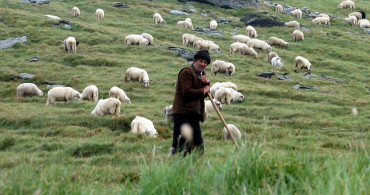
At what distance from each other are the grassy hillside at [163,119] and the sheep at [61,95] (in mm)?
444

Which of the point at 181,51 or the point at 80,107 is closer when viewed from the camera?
the point at 80,107

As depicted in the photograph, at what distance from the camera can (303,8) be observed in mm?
59875

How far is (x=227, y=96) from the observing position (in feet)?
64.5

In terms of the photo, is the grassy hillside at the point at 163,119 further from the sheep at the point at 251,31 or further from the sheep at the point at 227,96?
the sheep at the point at 251,31

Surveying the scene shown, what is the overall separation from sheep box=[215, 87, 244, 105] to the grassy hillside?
0.49 m

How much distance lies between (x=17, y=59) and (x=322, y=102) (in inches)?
774

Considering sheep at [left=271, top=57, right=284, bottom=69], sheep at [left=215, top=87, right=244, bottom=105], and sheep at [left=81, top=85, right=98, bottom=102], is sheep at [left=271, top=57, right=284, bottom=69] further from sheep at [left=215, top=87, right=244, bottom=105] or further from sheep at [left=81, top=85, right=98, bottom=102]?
sheep at [left=81, top=85, right=98, bottom=102]

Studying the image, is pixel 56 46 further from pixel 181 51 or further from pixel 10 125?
pixel 10 125

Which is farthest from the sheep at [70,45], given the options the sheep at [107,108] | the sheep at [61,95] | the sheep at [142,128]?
the sheep at [142,128]

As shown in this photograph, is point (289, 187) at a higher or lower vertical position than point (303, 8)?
lower

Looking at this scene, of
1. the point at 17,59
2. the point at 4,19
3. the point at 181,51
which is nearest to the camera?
the point at 17,59

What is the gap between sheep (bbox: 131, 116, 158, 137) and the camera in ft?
44.3

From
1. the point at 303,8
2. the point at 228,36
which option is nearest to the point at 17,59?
the point at 228,36

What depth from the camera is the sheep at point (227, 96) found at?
19688 millimetres
